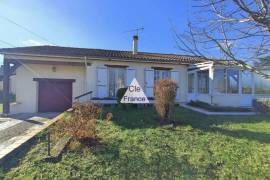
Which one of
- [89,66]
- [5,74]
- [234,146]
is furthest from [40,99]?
[234,146]

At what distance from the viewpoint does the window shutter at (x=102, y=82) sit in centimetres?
1614

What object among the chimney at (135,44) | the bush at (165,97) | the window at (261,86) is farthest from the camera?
the chimney at (135,44)

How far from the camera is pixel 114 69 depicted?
16.8 meters

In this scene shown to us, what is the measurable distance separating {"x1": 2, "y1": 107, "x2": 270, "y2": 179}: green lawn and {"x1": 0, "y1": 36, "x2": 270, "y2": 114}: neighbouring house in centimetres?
681

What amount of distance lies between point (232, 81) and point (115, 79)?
8065mm

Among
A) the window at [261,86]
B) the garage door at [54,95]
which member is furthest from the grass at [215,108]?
the garage door at [54,95]

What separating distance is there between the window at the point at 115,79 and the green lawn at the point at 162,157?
7.31 metres

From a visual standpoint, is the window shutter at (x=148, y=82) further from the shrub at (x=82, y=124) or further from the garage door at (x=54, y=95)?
the shrub at (x=82, y=124)

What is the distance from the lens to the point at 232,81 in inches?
696

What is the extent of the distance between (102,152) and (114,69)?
10.4m

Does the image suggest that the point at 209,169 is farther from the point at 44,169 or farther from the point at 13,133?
the point at 13,133

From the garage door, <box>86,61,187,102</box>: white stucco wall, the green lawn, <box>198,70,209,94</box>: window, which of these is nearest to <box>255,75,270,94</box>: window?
<box>198,70,209,94</box>: window

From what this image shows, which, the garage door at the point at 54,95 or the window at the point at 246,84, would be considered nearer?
the garage door at the point at 54,95

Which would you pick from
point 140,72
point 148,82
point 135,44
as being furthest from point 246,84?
point 135,44
